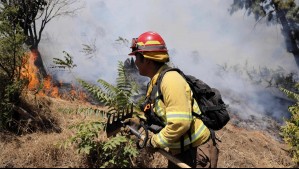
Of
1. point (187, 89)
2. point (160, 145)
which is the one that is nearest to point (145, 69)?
point (187, 89)

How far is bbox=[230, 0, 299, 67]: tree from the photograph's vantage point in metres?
18.4

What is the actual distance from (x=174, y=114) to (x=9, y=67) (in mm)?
4399

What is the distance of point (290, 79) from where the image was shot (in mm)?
18453

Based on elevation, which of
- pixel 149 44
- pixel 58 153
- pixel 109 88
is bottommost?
pixel 58 153

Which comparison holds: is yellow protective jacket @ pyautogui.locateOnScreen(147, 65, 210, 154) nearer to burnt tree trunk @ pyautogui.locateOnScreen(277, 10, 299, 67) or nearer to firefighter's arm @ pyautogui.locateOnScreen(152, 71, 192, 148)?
firefighter's arm @ pyautogui.locateOnScreen(152, 71, 192, 148)

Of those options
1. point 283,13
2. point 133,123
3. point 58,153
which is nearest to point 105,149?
point 133,123

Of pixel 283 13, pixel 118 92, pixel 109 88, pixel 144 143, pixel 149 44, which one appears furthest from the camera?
pixel 283 13

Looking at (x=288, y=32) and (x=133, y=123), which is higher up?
(x=133, y=123)

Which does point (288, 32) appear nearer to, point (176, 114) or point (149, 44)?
point (149, 44)

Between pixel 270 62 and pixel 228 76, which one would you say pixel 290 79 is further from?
pixel 270 62

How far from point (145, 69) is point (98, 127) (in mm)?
1485

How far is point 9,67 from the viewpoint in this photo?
587 cm

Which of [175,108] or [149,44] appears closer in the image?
[175,108]

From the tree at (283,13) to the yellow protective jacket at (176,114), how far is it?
17508 millimetres
